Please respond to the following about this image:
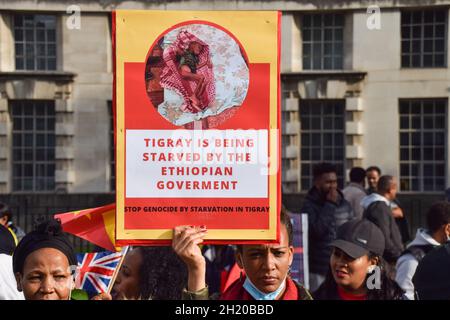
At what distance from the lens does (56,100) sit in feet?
81.7

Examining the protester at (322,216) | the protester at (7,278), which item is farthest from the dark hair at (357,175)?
the protester at (7,278)

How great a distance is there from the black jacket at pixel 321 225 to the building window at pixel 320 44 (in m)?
14.8

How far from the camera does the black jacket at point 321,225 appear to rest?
9.88 meters

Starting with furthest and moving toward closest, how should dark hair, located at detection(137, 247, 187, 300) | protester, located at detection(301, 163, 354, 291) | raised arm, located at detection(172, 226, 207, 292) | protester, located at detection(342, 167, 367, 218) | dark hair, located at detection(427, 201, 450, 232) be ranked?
protester, located at detection(342, 167, 367, 218) → protester, located at detection(301, 163, 354, 291) → dark hair, located at detection(427, 201, 450, 232) → dark hair, located at detection(137, 247, 187, 300) → raised arm, located at detection(172, 226, 207, 292)

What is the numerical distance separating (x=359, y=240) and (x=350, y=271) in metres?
0.25

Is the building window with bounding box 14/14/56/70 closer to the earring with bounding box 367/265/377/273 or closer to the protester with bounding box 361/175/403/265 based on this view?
the protester with bounding box 361/175/403/265

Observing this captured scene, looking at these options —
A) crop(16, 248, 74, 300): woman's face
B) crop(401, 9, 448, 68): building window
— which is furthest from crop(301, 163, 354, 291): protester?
crop(401, 9, 448, 68): building window

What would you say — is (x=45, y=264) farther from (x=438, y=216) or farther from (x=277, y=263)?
(x=438, y=216)

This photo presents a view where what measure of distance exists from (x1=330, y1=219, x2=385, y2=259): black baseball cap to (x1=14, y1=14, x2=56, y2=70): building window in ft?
64.8

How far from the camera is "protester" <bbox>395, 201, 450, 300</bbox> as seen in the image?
711 centimetres

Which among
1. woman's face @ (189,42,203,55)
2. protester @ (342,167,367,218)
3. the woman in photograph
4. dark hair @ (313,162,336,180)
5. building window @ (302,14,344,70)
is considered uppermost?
building window @ (302,14,344,70)

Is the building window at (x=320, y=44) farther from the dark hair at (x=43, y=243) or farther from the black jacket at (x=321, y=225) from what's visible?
the dark hair at (x=43, y=243)

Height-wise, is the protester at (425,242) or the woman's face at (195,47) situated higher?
the woman's face at (195,47)

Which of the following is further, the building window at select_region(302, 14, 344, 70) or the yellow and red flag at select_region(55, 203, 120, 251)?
the building window at select_region(302, 14, 344, 70)
